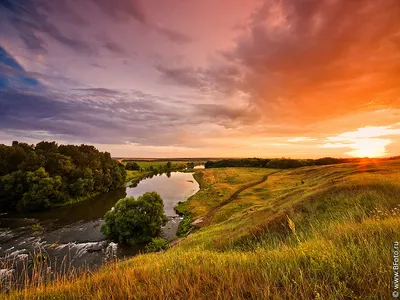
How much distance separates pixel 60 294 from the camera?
5.07 meters

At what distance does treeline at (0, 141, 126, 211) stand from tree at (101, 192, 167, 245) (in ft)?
88.6

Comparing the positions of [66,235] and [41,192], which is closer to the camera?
[66,235]

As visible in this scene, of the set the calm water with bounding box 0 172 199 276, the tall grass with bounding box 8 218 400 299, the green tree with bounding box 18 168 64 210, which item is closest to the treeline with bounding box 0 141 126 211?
the green tree with bounding box 18 168 64 210

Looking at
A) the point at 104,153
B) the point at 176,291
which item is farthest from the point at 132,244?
the point at 104,153

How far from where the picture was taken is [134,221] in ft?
121

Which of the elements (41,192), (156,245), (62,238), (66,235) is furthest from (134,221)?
(41,192)

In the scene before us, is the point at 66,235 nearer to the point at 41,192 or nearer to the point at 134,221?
the point at 134,221

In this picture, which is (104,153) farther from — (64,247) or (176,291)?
(176,291)

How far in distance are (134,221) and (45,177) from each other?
119ft

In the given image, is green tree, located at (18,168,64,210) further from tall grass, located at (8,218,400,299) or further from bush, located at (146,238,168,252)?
tall grass, located at (8,218,400,299)

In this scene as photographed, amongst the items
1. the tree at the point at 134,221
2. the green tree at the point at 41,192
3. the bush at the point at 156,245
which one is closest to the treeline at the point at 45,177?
the green tree at the point at 41,192

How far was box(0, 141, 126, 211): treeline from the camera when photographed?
2109 inches

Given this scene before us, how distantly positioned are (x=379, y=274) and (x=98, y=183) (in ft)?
273

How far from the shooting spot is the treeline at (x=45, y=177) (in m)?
53.6
